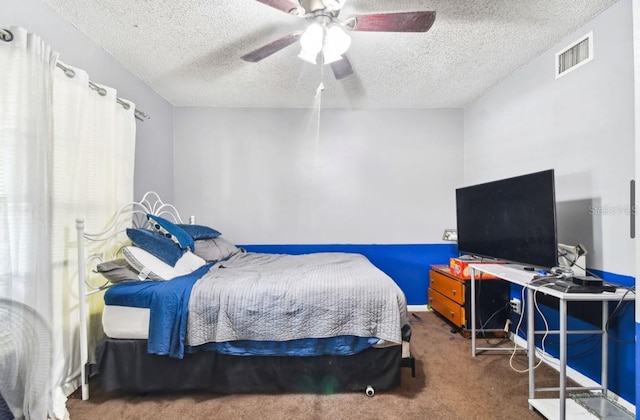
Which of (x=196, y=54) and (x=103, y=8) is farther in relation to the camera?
(x=196, y=54)

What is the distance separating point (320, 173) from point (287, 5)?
7.00ft

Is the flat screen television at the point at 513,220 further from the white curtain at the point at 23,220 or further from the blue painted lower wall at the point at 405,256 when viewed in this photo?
the white curtain at the point at 23,220

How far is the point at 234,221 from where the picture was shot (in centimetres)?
344

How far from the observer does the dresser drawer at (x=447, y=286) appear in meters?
2.63

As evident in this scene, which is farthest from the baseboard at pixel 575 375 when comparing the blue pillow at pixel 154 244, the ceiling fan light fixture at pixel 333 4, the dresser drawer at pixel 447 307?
the blue pillow at pixel 154 244

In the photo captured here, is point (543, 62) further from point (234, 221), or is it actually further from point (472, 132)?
point (234, 221)

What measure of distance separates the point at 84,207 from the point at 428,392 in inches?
105

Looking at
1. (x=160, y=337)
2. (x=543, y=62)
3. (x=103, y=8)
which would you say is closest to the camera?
(x=160, y=337)

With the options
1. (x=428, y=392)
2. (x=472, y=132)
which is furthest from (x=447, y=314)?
(x=472, y=132)

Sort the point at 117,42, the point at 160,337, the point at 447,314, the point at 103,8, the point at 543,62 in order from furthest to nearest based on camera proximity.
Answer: the point at 447,314
the point at 543,62
the point at 117,42
the point at 103,8
the point at 160,337

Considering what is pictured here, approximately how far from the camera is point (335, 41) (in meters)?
1.61

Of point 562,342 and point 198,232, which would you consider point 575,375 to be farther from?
point 198,232

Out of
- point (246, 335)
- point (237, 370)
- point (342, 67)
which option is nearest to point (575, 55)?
point (342, 67)

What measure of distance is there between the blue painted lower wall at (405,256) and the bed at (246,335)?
1.59m
